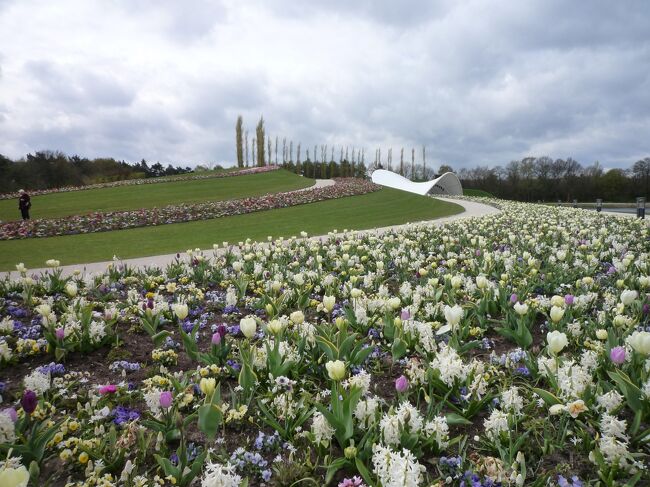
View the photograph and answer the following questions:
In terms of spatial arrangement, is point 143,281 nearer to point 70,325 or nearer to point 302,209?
point 70,325

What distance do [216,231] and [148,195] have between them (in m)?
19.0

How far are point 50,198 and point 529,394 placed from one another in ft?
122

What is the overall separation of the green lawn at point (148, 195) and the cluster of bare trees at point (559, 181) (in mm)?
42745

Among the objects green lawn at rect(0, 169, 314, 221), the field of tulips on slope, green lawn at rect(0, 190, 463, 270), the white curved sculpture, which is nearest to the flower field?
green lawn at rect(0, 190, 463, 270)

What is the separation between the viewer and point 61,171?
166ft

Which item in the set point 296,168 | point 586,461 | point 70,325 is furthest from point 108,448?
point 296,168

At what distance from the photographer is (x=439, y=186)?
64125 mm

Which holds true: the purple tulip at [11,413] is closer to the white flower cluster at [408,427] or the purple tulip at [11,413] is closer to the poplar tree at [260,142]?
the white flower cluster at [408,427]

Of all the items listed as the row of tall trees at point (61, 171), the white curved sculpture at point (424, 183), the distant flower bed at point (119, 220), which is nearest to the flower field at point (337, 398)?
the distant flower bed at point (119, 220)

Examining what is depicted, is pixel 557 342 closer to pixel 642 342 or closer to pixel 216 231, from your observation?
pixel 642 342

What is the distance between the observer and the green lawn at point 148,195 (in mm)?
25719

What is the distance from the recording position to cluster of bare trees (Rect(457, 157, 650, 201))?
57344mm

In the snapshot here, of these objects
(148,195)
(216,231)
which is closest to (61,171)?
(148,195)

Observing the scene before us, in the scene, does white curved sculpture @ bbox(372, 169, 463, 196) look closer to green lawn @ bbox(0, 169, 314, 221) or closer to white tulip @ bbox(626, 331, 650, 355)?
green lawn @ bbox(0, 169, 314, 221)
